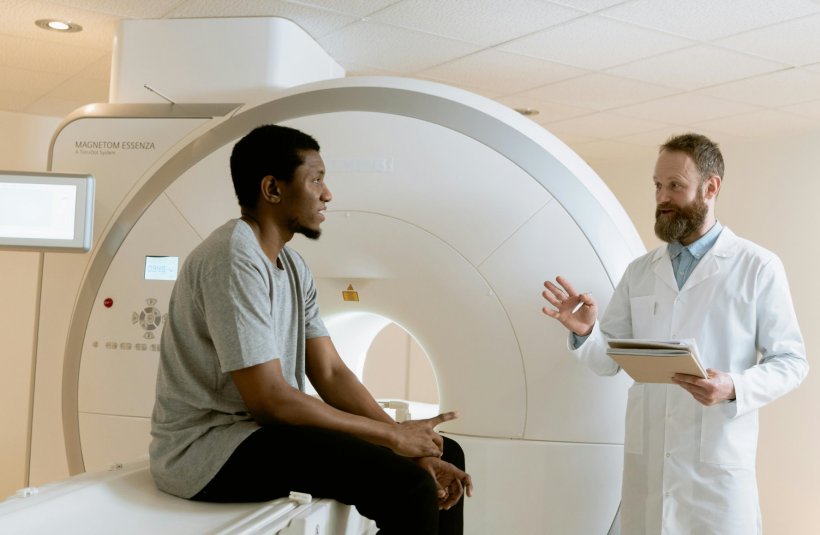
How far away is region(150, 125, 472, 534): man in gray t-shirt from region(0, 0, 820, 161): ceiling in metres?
1.21

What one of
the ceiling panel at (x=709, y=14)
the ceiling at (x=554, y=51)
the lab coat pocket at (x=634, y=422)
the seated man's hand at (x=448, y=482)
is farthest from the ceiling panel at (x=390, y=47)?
the seated man's hand at (x=448, y=482)

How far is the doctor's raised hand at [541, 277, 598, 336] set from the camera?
2203mm

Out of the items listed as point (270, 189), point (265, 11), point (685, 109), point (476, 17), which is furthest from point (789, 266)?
point (270, 189)

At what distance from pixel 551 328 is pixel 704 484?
1.88 feet

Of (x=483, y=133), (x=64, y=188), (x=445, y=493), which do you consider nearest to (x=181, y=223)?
(x=64, y=188)

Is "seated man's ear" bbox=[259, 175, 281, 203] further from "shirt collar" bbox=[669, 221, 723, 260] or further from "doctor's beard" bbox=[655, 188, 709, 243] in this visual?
"shirt collar" bbox=[669, 221, 723, 260]

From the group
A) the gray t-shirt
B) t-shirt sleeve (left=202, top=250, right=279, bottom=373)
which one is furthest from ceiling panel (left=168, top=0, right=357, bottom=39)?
t-shirt sleeve (left=202, top=250, right=279, bottom=373)

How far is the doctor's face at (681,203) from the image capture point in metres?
2.12

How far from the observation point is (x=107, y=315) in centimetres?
271

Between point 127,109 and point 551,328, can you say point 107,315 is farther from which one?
point 551,328

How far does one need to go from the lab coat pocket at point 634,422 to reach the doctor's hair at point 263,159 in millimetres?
1085

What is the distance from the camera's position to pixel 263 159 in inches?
64.5

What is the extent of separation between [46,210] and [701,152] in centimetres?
196

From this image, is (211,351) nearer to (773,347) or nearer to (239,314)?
(239,314)
